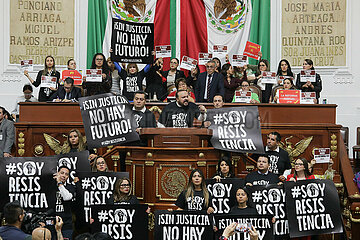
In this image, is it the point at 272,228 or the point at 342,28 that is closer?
the point at 272,228

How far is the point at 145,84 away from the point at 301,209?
611 cm

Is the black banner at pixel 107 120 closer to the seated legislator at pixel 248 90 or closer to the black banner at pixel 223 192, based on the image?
the black banner at pixel 223 192

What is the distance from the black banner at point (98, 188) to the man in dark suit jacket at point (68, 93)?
3505 mm

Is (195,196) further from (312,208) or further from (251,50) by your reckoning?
(251,50)

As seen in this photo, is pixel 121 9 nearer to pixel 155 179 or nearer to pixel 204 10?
pixel 204 10

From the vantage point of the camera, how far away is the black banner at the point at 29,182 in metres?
11.4

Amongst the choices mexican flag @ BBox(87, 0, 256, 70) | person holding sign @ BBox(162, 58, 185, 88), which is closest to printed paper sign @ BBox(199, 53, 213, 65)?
person holding sign @ BBox(162, 58, 185, 88)

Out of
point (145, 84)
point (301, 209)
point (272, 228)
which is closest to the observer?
point (272, 228)

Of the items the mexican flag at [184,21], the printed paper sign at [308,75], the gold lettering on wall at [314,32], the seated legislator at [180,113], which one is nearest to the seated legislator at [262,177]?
the seated legislator at [180,113]

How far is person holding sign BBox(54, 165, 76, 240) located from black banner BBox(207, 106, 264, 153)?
2.58m

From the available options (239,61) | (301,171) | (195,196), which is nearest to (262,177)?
(301,171)

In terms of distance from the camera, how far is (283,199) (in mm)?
11430

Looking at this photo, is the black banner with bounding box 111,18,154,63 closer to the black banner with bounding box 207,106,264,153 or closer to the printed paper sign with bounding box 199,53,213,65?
the printed paper sign with bounding box 199,53,213,65

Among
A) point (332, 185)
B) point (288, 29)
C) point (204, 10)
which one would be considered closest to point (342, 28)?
point (288, 29)
